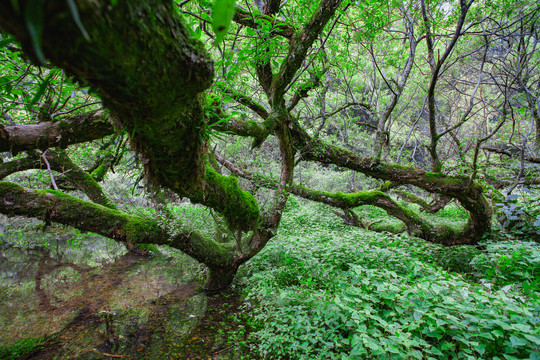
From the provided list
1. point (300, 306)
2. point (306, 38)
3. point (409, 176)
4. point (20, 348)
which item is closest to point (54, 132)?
point (306, 38)

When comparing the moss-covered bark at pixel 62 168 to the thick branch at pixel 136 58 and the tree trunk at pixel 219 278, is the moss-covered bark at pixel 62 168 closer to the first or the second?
the tree trunk at pixel 219 278

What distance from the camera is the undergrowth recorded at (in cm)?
193

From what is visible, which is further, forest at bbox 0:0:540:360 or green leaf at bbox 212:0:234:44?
forest at bbox 0:0:540:360

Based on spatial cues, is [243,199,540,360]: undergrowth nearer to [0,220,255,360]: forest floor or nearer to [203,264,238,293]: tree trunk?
[203,264,238,293]: tree trunk

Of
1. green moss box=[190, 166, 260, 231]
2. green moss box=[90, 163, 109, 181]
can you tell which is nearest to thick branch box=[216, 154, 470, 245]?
green moss box=[190, 166, 260, 231]

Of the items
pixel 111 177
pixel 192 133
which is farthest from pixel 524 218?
pixel 111 177

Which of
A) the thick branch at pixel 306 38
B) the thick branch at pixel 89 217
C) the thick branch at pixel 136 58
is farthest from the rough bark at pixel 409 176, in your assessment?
the thick branch at pixel 136 58

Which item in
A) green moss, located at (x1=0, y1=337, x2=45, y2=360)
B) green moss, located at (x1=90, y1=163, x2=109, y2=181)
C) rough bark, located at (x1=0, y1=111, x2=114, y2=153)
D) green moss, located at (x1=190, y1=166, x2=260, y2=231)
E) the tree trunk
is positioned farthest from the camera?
green moss, located at (x1=90, y1=163, x2=109, y2=181)

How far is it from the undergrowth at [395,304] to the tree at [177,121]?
82cm

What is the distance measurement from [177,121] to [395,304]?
101 inches

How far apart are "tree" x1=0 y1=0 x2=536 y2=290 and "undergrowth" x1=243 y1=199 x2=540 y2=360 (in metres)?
0.82

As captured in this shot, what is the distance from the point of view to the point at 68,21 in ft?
1.98

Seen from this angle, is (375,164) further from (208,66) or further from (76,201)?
(76,201)

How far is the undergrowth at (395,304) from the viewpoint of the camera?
1.93 metres
